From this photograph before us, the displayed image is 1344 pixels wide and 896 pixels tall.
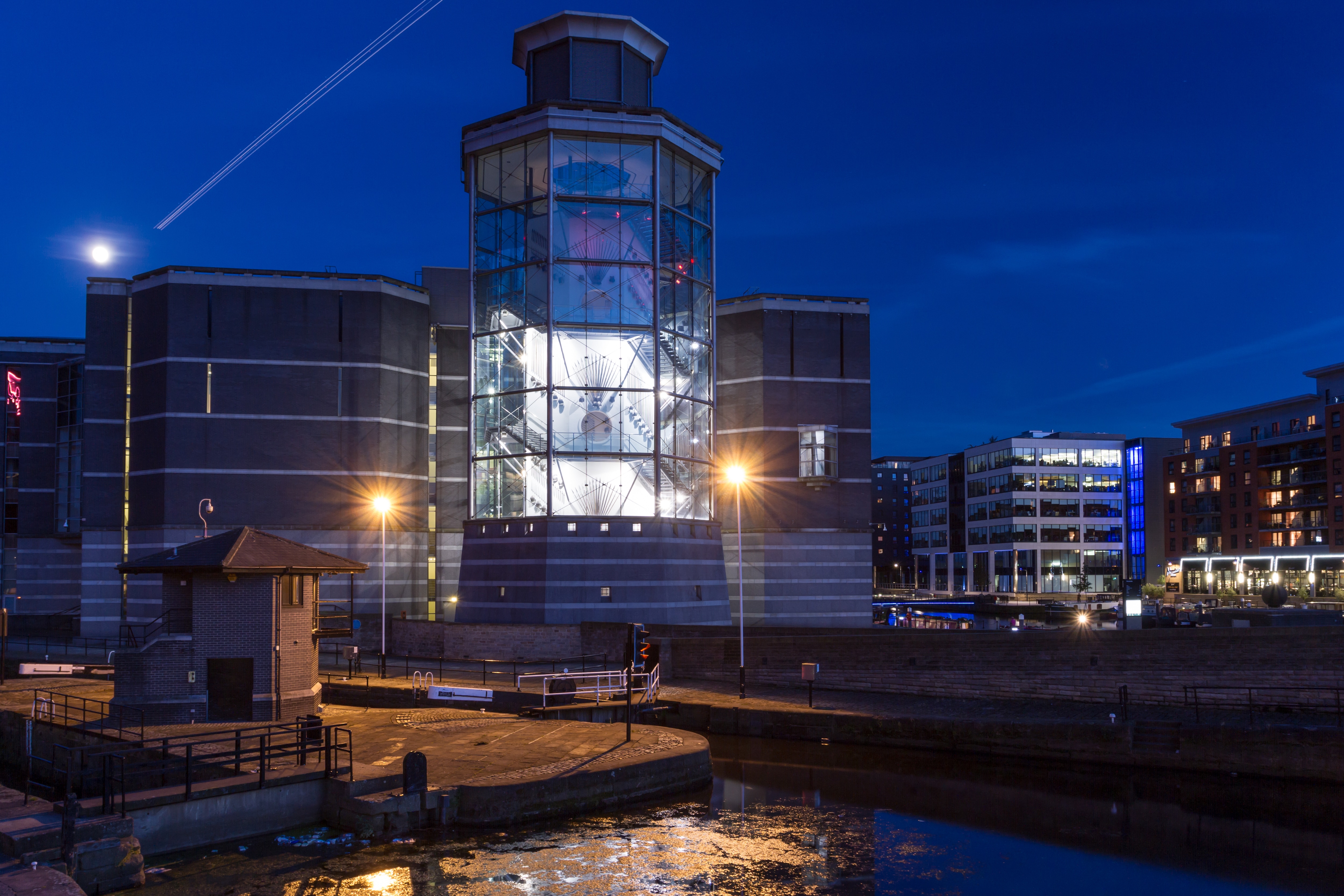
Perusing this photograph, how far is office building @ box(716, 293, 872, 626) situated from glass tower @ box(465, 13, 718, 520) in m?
6.09

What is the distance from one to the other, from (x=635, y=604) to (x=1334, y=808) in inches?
1254

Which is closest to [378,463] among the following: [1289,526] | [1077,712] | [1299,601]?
[1077,712]

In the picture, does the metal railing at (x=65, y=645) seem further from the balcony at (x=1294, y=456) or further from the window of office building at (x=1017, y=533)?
the balcony at (x=1294, y=456)

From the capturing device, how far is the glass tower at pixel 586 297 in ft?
176

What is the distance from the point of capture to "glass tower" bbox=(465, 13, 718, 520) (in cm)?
5356

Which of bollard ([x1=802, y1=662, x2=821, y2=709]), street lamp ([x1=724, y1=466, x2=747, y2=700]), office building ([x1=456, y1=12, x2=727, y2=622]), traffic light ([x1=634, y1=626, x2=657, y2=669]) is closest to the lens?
traffic light ([x1=634, y1=626, x2=657, y2=669])

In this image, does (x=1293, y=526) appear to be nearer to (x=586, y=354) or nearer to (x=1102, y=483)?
(x=1102, y=483)

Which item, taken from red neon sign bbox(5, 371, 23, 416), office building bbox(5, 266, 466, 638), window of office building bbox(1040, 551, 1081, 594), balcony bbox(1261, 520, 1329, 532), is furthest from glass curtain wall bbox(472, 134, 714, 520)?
window of office building bbox(1040, 551, 1081, 594)

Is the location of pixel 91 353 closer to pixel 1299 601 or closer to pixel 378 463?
pixel 378 463

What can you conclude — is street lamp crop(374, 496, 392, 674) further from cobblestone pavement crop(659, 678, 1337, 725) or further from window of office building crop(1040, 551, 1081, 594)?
window of office building crop(1040, 551, 1081, 594)

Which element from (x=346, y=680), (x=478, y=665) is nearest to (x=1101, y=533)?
(x=478, y=665)

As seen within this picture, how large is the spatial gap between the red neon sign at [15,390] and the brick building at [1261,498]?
104 metres

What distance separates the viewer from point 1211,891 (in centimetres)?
1912

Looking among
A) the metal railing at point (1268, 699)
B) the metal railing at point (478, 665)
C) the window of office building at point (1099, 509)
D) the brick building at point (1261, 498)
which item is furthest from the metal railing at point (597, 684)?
the window of office building at point (1099, 509)
